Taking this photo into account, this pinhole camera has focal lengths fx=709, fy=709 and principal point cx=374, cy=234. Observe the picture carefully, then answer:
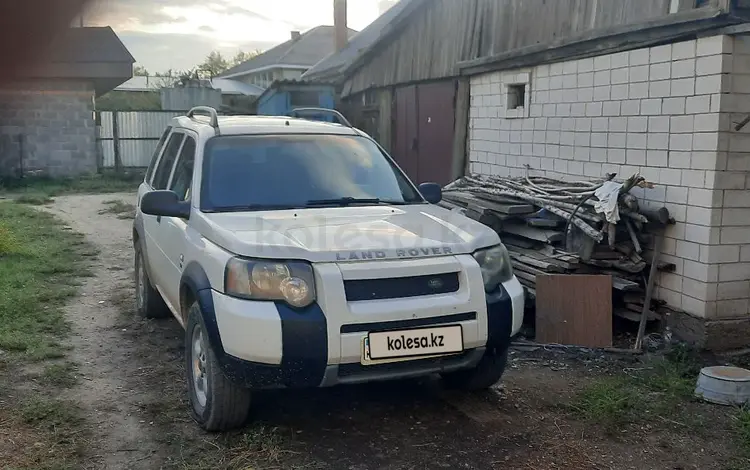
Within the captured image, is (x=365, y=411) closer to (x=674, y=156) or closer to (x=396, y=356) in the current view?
Result: (x=396, y=356)

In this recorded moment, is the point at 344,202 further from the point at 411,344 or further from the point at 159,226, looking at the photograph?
the point at 159,226

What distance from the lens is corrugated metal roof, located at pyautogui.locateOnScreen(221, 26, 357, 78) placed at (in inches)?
1634

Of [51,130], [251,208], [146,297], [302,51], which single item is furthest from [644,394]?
[302,51]

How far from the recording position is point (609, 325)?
5.78 m

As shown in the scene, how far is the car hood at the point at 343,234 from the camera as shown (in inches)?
144

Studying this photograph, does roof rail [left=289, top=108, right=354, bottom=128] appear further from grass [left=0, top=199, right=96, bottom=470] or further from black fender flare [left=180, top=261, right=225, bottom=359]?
grass [left=0, top=199, right=96, bottom=470]

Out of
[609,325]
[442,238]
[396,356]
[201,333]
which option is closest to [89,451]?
[201,333]

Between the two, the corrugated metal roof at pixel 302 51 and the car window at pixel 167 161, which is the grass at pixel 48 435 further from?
the corrugated metal roof at pixel 302 51

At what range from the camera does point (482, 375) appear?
Result: 4.38 metres

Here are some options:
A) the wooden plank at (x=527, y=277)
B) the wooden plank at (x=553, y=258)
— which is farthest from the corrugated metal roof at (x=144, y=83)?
the wooden plank at (x=527, y=277)

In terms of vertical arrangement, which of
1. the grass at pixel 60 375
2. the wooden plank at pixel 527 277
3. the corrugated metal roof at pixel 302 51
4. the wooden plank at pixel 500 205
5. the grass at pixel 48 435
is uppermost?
the corrugated metal roof at pixel 302 51

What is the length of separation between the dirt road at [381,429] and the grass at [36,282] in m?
0.52

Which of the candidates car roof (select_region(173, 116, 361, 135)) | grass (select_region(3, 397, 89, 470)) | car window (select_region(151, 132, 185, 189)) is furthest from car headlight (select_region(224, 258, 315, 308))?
car window (select_region(151, 132, 185, 189))

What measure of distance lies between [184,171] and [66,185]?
14624 mm
